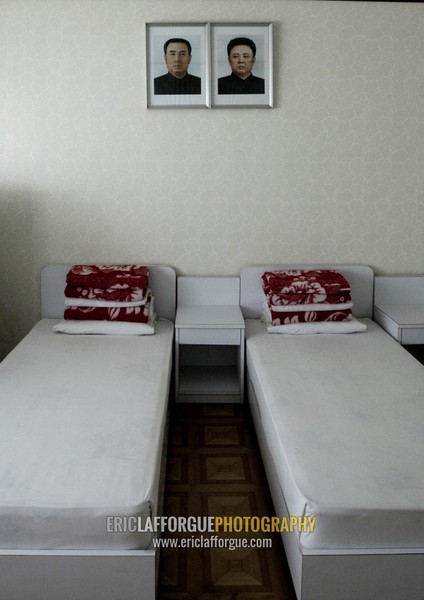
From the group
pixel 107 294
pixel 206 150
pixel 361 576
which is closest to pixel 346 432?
pixel 361 576

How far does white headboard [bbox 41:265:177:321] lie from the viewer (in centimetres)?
377

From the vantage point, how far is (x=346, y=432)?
7.63 feet

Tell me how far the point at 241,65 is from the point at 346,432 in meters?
2.24

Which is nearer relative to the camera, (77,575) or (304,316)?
(77,575)

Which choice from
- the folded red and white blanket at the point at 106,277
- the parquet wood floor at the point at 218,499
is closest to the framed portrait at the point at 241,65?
the folded red and white blanket at the point at 106,277

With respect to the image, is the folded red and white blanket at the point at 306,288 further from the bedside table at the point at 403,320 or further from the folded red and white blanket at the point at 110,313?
the folded red and white blanket at the point at 110,313

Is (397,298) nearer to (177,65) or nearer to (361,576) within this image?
(177,65)

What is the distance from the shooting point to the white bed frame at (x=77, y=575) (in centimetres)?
184

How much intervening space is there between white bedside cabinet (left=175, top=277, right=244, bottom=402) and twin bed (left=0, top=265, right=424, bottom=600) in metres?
0.27

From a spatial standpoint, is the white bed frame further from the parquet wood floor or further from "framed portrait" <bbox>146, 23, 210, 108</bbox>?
"framed portrait" <bbox>146, 23, 210, 108</bbox>

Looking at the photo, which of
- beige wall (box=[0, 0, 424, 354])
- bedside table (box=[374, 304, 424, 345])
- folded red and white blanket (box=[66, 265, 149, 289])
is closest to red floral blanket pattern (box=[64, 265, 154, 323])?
folded red and white blanket (box=[66, 265, 149, 289])

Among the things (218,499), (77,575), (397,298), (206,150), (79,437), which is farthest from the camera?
(397,298)

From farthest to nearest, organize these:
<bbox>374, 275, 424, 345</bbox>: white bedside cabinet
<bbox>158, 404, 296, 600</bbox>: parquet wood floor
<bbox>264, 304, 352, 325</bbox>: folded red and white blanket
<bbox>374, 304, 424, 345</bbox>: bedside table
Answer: <bbox>374, 275, 424, 345</bbox>: white bedside cabinet
<bbox>264, 304, 352, 325</bbox>: folded red and white blanket
<bbox>374, 304, 424, 345</bbox>: bedside table
<bbox>158, 404, 296, 600</bbox>: parquet wood floor

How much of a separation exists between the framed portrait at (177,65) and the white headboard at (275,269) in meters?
1.01
